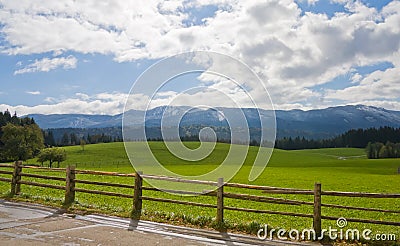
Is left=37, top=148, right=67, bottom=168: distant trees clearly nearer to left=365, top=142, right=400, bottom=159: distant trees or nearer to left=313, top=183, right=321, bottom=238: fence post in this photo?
left=313, top=183, right=321, bottom=238: fence post

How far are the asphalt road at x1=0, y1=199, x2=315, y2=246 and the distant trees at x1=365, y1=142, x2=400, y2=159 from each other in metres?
111

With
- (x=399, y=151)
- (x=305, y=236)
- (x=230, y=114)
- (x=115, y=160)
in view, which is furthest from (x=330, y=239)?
(x=399, y=151)

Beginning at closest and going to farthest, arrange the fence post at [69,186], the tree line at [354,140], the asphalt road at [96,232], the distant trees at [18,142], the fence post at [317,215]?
the asphalt road at [96,232] → the fence post at [317,215] → the fence post at [69,186] → the distant trees at [18,142] → the tree line at [354,140]

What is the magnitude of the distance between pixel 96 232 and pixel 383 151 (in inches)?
4470

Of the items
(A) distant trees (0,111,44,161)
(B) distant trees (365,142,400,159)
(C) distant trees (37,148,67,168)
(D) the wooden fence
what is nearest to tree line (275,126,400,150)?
(B) distant trees (365,142,400,159)

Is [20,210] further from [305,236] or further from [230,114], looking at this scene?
[305,236]

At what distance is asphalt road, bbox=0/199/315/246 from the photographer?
866 centimetres

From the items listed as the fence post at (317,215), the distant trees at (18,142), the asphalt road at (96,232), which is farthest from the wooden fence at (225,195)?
the distant trees at (18,142)

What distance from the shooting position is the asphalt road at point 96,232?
866 cm

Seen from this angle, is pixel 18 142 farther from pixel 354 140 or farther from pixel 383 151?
pixel 354 140

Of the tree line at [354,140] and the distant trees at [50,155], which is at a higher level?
the tree line at [354,140]

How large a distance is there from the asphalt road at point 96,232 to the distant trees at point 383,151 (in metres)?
111

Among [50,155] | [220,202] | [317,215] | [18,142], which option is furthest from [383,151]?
[220,202]

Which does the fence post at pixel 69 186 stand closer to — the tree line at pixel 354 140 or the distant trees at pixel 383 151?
the distant trees at pixel 383 151
